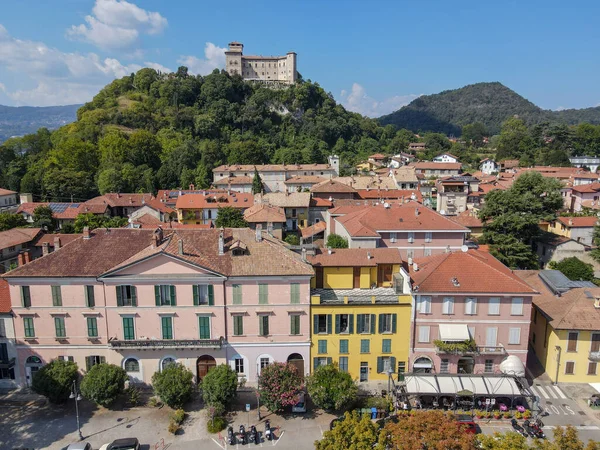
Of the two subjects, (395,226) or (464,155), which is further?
(464,155)

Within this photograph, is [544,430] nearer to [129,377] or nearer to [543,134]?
[129,377]

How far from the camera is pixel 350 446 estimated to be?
776 inches

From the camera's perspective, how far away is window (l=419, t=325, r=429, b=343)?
32281 mm

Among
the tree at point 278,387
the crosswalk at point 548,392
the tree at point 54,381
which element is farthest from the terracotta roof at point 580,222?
the tree at point 54,381

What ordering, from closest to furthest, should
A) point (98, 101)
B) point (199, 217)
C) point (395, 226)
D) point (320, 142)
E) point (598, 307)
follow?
1. point (598, 307)
2. point (395, 226)
3. point (199, 217)
4. point (320, 142)
5. point (98, 101)

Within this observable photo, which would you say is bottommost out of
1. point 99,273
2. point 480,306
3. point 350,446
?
point 350,446

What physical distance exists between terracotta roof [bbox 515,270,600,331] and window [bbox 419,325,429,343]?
31.1 feet

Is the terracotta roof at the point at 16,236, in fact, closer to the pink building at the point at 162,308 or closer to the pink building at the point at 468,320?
the pink building at the point at 162,308

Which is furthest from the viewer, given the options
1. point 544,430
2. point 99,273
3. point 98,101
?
point 98,101

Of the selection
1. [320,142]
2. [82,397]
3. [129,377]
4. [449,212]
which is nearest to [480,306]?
[129,377]

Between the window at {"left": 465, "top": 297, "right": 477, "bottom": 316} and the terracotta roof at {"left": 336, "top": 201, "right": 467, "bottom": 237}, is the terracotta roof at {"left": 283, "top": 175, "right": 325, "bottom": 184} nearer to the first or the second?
the terracotta roof at {"left": 336, "top": 201, "right": 467, "bottom": 237}

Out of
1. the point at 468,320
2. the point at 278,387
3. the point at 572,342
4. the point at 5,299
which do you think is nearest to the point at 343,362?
the point at 278,387

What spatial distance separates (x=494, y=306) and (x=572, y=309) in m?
6.98

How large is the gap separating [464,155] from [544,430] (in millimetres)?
136088
